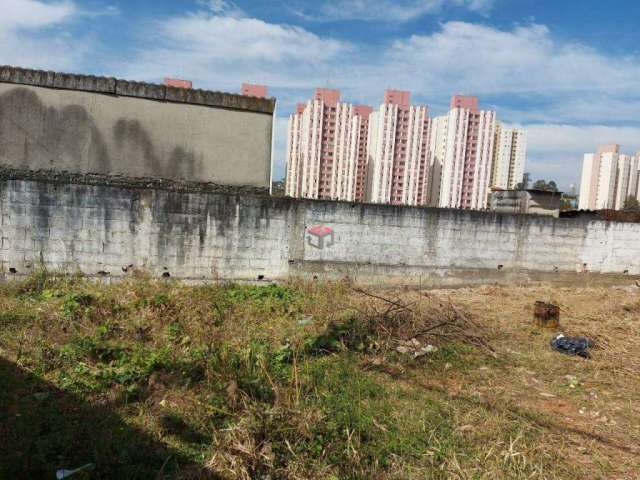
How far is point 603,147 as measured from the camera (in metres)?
47.3

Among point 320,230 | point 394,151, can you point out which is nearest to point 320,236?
point 320,230

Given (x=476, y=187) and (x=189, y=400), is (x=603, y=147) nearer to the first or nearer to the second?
(x=476, y=187)

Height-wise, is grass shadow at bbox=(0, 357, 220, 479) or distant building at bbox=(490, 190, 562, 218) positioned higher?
distant building at bbox=(490, 190, 562, 218)

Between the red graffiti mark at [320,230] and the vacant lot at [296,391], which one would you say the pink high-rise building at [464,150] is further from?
the vacant lot at [296,391]

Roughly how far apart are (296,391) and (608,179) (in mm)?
50759

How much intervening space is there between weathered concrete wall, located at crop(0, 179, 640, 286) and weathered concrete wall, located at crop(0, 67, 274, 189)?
94 centimetres

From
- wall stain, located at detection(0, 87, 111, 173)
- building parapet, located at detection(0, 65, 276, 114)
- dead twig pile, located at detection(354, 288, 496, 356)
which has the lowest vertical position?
dead twig pile, located at detection(354, 288, 496, 356)

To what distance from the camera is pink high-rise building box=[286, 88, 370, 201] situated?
31.4 metres

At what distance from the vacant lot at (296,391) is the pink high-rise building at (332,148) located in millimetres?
25261

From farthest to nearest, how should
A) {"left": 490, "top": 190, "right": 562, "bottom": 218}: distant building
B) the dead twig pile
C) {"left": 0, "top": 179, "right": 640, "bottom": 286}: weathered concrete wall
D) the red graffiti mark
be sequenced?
1. {"left": 490, "top": 190, "right": 562, "bottom": 218}: distant building
2. the red graffiti mark
3. {"left": 0, "top": 179, "right": 640, "bottom": 286}: weathered concrete wall
4. the dead twig pile

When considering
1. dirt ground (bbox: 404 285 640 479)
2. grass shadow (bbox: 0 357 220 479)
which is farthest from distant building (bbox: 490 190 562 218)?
grass shadow (bbox: 0 357 220 479)

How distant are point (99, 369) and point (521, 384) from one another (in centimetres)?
439

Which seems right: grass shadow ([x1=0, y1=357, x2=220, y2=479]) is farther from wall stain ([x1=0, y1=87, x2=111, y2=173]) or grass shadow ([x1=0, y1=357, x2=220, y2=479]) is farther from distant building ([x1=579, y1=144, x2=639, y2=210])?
distant building ([x1=579, y1=144, x2=639, y2=210])

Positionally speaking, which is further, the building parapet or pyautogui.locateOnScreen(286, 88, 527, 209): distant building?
pyautogui.locateOnScreen(286, 88, 527, 209): distant building
